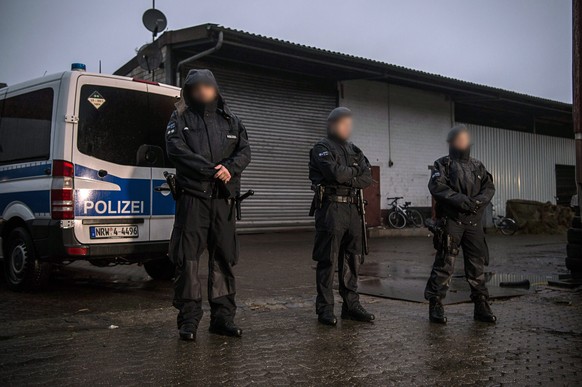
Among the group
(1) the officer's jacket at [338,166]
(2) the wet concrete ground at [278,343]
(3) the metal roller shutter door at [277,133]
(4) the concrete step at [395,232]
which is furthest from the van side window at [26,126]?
(4) the concrete step at [395,232]

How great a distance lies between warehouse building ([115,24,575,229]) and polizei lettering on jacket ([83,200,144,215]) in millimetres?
6925

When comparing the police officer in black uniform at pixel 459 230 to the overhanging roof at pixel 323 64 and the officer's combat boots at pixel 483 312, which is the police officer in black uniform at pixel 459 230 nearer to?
the officer's combat boots at pixel 483 312

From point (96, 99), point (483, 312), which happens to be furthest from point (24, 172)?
point (483, 312)

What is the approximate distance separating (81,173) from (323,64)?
10155 millimetres

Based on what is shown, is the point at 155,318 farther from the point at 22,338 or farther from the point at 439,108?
the point at 439,108

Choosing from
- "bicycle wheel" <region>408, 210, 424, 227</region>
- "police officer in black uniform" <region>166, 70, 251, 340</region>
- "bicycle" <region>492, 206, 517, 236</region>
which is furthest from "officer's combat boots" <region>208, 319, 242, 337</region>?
"bicycle" <region>492, 206, 517, 236</region>

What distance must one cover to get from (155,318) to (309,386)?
225cm

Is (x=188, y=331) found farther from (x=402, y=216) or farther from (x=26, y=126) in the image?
(x=402, y=216)

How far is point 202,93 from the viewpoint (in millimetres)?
4391

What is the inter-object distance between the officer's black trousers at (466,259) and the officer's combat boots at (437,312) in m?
0.05

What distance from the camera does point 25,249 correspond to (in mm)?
6148

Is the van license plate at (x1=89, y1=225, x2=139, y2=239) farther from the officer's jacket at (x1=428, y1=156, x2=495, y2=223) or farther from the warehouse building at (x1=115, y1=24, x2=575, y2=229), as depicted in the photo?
the warehouse building at (x1=115, y1=24, x2=575, y2=229)

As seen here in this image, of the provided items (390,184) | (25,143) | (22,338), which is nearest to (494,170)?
(390,184)

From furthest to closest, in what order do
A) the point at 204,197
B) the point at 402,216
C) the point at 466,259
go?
the point at 402,216, the point at 466,259, the point at 204,197
